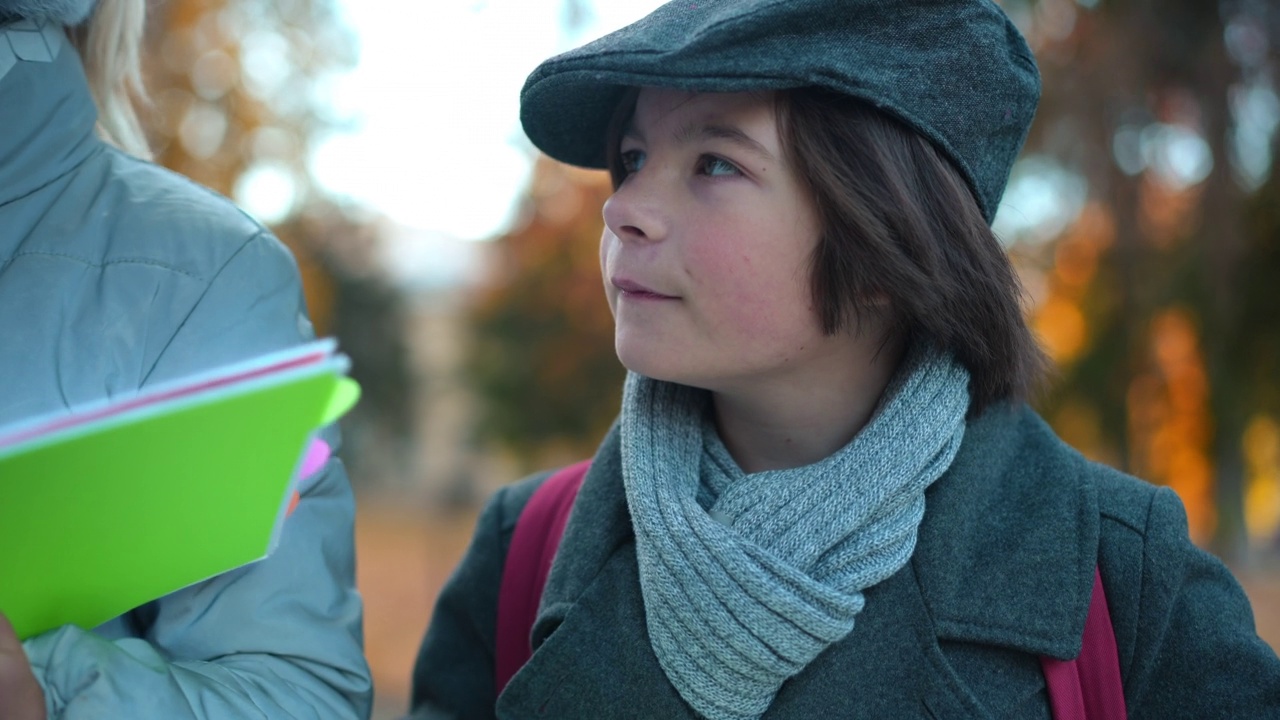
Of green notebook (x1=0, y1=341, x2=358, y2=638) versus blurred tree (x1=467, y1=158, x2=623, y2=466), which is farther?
blurred tree (x1=467, y1=158, x2=623, y2=466)

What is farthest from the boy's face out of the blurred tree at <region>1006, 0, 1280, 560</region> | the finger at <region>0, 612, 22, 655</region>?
the blurred tree at <region>1006, 0, 1280, 560</region>

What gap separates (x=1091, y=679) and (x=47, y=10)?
5.61 feet

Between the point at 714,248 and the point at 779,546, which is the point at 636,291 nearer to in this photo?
the point at 714,248

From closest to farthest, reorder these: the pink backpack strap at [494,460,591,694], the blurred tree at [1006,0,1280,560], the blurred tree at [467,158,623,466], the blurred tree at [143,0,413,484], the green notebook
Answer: the green notebook
the pink backpack strap at [494,460,591,694]
the blurred tree at [143,0,413,484]
the blurred tree at [1006,0,1280,560]
the blurred tree at [467,158,623,466]

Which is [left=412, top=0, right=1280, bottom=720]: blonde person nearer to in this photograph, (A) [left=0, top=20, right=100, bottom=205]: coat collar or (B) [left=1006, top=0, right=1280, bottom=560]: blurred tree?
(A) [left=0, top=20, right=100, bottom=205]: coat collar

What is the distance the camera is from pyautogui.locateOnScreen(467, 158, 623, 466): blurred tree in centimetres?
866

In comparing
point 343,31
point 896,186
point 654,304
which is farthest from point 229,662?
point 343,31

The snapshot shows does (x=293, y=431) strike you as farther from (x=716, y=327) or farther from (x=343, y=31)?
(x=343, y=31)

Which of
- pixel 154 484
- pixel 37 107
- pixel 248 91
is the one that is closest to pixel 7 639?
pixel 154 484

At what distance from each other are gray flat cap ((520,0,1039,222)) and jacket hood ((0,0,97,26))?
2.15ft

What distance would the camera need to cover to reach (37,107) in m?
1.41

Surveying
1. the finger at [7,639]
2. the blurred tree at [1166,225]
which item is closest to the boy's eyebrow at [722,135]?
the finger at [7,639]

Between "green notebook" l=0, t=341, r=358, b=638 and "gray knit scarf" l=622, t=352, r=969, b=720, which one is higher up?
"green notebook" l=0, t=341, r=358, b=638

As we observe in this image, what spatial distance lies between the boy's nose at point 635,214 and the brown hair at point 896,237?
214 millimetres
